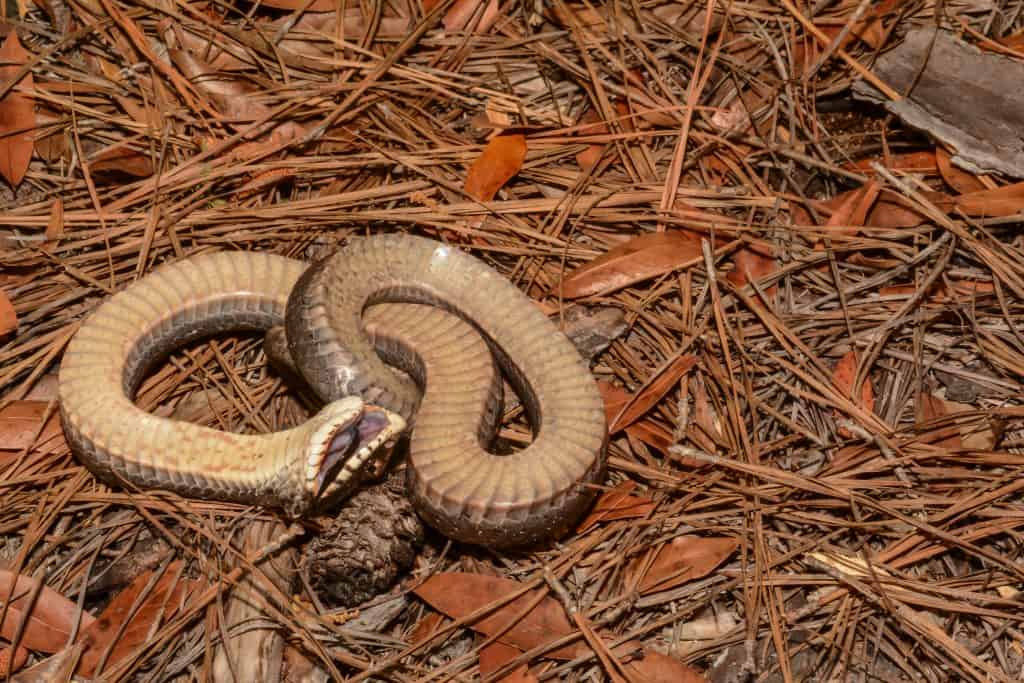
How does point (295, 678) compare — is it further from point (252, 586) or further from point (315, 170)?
point (315, 170)

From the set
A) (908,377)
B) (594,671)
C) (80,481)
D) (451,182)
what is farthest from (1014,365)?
(80,481)

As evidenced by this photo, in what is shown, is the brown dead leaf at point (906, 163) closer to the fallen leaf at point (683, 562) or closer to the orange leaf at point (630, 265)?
the orange leaf at point (630, 265)

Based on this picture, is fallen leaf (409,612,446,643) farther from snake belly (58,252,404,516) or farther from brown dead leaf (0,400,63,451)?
brown dead leaf (0,400,63,451)

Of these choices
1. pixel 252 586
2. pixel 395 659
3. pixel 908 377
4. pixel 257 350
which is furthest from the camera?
pixel 257 350

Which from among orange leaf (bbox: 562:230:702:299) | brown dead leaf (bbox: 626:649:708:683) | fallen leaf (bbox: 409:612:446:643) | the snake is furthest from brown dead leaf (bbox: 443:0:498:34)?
brown dead leaf (bbox: 626:649:708:683)

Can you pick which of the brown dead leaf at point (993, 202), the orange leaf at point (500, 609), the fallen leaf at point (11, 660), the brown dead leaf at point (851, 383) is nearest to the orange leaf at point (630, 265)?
the brown dead leaf at point (851, 383)
